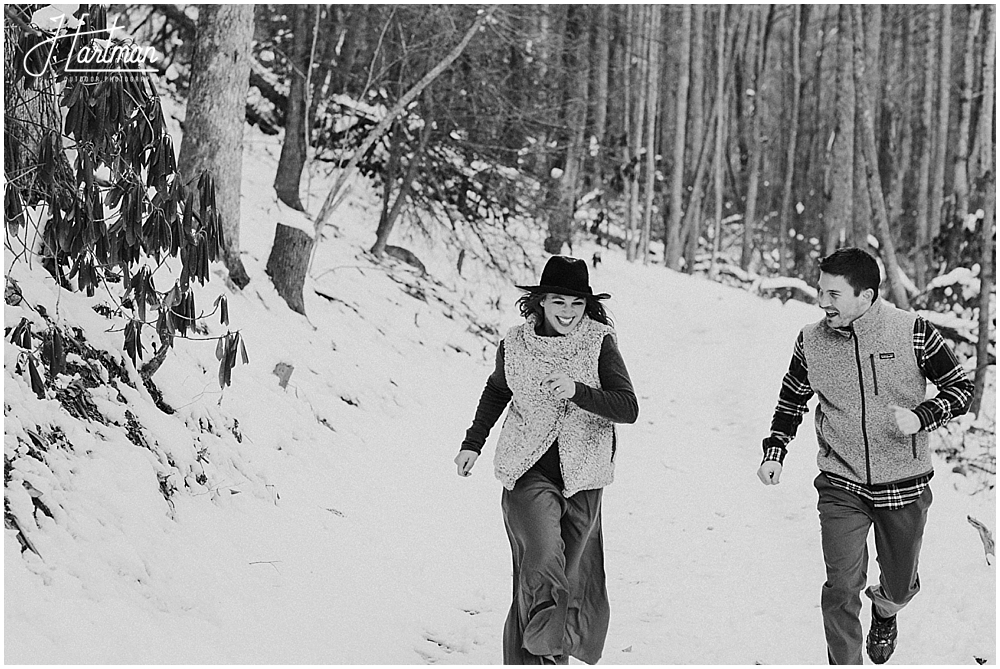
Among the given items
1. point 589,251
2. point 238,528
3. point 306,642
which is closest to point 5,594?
point 306,642

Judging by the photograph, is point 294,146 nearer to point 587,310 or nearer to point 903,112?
point 587,310

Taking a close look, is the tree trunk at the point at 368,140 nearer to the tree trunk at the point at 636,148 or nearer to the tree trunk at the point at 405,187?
the tree trunk at the point at 405,187

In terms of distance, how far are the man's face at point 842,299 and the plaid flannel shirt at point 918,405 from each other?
208 millimetres

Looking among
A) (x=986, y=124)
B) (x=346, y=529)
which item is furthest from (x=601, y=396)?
(x=986, y=124)

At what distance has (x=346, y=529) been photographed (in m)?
5.46

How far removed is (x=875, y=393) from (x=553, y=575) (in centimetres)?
140

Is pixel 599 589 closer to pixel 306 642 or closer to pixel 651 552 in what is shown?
pixel 306 642

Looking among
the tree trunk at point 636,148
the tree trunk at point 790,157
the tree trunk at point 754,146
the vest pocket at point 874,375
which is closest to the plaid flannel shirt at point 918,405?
the vest pocket at point 874,375

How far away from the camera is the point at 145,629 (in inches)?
148

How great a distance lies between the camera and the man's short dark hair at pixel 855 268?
12.3ft

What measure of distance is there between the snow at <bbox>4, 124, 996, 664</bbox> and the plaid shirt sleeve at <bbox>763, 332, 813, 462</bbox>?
0.99 metres

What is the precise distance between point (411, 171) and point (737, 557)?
7.40 meters

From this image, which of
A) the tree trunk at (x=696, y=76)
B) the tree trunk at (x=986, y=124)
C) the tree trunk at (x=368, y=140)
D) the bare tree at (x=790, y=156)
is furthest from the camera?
the bare tree at (x=790, y=156)

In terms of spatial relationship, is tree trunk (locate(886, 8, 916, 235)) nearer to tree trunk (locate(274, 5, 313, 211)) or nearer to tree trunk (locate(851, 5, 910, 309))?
tree trunk (locate(851, 5, 910, 309))
